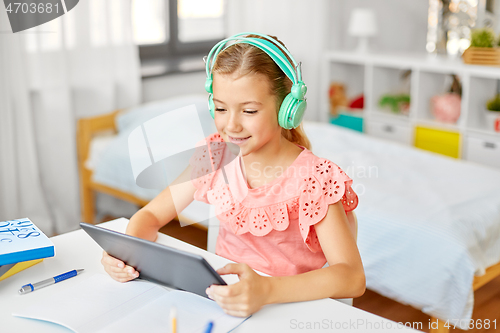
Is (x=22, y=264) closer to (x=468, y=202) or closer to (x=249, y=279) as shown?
(x=249, y=279)

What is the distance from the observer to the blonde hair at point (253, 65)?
0.96 meters

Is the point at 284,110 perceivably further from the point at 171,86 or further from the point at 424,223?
the point at 171,86

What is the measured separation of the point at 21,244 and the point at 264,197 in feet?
1.50

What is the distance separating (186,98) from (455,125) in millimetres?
1430

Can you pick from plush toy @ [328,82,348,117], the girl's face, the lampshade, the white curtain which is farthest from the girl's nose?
plush toy @ [328,82,348,117]

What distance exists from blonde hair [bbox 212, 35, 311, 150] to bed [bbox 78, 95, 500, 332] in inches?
9.5

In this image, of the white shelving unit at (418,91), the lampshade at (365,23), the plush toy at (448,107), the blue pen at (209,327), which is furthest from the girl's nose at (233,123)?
→ the lampshade at (365,23)

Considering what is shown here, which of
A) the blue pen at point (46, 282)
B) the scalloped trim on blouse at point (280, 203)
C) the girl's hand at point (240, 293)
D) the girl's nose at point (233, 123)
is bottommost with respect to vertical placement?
the blue pen at point (46, 282)

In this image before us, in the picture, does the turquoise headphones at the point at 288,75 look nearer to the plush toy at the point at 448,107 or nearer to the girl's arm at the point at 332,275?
the girl's arm at the point at 332,275

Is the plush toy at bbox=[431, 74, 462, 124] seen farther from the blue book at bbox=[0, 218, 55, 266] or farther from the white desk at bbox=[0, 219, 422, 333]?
the blue book at bbox=[0, 218, 55, 266]

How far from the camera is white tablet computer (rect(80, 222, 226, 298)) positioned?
0.76m

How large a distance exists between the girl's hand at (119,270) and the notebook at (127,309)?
0.03 feet

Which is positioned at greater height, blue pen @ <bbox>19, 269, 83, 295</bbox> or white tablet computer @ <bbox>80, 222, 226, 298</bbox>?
white tablet computer @ <bbox>80, 222, 226, 298</bbox>

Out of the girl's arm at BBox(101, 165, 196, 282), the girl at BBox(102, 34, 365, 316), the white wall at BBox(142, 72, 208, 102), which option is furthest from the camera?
the white wall at BBox(142, 72, 208, 102)
